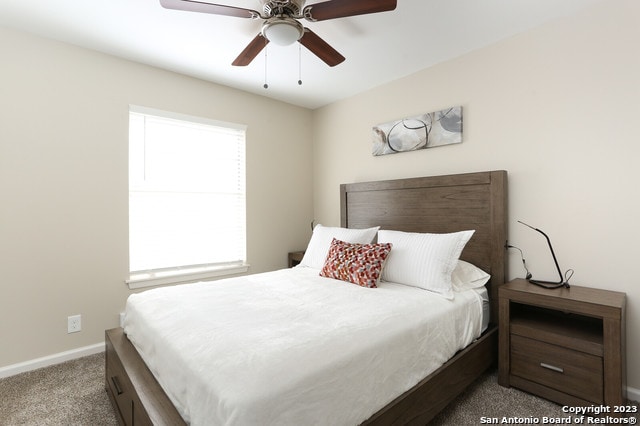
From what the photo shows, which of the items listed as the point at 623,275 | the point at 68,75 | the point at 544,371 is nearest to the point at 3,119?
the point at 68,75

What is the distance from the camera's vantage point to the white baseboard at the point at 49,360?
7.18ft

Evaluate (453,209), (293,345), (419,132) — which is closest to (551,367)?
(453,209)

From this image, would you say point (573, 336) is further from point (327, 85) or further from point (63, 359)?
point (63, 359)

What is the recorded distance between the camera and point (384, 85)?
10.4 feet

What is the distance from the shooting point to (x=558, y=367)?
179 cm

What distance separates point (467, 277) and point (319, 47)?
1.90 metres

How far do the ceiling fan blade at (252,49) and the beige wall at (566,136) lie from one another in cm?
163

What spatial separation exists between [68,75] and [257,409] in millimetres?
2857

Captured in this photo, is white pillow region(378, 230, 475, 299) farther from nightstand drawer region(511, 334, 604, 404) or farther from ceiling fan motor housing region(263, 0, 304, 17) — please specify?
ceiling fan motor housing region(263, 0, 304, 17)

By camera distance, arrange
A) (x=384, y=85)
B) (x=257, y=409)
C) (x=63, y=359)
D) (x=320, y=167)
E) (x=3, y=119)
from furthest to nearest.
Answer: (x=320, y=167), (x=384, y=85), (x=63, y=359), (x=3, y=119), (x=257, y=409)

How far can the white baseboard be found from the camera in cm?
219

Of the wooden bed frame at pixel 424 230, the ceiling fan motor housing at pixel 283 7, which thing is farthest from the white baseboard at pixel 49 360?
the ceiling fan motor housing at pixel 283 7

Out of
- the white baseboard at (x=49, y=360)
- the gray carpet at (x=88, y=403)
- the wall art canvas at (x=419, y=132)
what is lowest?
the gray carpet at (x=88, y=403)
